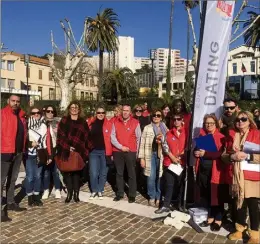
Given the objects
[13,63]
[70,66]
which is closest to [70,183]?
[70,66]

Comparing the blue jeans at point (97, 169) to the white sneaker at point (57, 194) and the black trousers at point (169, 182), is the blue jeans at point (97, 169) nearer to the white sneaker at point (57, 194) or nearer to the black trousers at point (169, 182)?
the white sneaker at point (57, 194)

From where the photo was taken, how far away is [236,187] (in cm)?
418

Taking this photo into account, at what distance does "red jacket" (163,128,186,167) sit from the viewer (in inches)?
214

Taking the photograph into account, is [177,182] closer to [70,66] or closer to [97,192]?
[97,192]

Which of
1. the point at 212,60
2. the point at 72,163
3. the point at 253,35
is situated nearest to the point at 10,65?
the point at 253,35

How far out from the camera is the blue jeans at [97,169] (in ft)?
21.0

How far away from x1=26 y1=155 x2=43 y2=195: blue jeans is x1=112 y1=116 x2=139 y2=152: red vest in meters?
1.55

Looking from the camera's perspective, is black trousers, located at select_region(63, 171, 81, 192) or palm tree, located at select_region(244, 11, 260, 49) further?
palm tree, located at select_region(244, 11, 260, 49)

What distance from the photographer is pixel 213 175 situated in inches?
187

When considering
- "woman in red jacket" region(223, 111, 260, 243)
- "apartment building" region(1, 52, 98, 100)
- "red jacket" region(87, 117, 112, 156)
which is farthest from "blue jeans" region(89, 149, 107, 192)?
"apartment building" region(1, 52, 98, 100)

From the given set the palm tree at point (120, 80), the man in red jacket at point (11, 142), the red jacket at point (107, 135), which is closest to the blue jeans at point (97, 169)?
the red jacket at point (107, 135)

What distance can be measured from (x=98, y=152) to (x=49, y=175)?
1.17 m

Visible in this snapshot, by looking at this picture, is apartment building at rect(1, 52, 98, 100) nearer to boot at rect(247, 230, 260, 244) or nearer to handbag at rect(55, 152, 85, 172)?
handbag at rect(55, 152, 85, 172)

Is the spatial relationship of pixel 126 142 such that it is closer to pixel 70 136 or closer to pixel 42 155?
pixel 70 136
